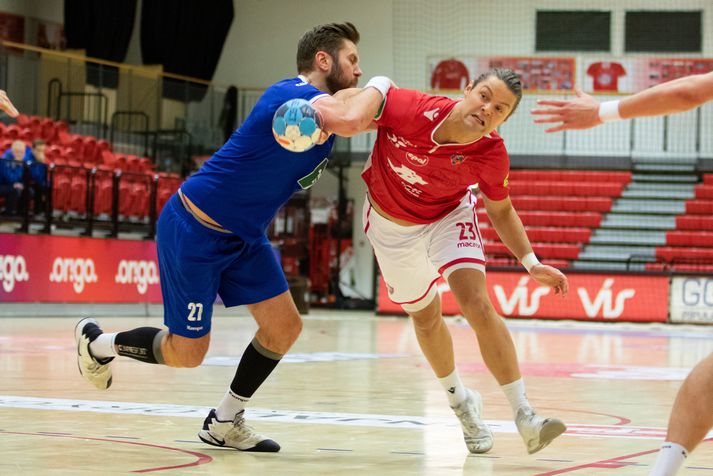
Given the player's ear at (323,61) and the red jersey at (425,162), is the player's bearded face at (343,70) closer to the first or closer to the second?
the player's ear at (323,61)

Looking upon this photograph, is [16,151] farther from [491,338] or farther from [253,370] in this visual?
[491,338]

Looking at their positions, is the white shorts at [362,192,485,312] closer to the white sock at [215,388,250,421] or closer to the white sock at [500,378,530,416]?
the white sock at [500,378,530,416]

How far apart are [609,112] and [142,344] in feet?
8.43

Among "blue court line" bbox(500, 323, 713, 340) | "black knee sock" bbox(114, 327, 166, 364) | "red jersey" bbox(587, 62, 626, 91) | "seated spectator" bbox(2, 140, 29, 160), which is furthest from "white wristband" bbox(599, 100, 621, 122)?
"red jersey" bbox(587, 62, 626, 91)

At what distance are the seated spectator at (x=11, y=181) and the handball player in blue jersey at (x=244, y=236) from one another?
1224 cm

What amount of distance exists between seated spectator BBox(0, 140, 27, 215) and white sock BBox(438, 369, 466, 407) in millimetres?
12535

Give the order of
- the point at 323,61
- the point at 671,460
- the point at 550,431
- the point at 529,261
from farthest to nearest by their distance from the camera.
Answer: the point at 529,261 → the point at 323,61 → the point at 550,431 → the point at 671,460

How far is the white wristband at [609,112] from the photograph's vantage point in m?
3.76

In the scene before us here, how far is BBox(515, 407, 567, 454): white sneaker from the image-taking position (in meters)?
4.82

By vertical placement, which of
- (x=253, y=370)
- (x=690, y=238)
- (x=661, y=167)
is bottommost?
(x=253, y=370)

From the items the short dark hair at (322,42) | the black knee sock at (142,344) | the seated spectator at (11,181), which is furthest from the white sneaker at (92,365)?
the seated spectator at (11,181)

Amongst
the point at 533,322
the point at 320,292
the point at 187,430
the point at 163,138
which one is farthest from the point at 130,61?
the point at 187,430

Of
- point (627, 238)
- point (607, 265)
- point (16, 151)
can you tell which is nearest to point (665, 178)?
point (627, 238)

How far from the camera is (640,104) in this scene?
360 cm
